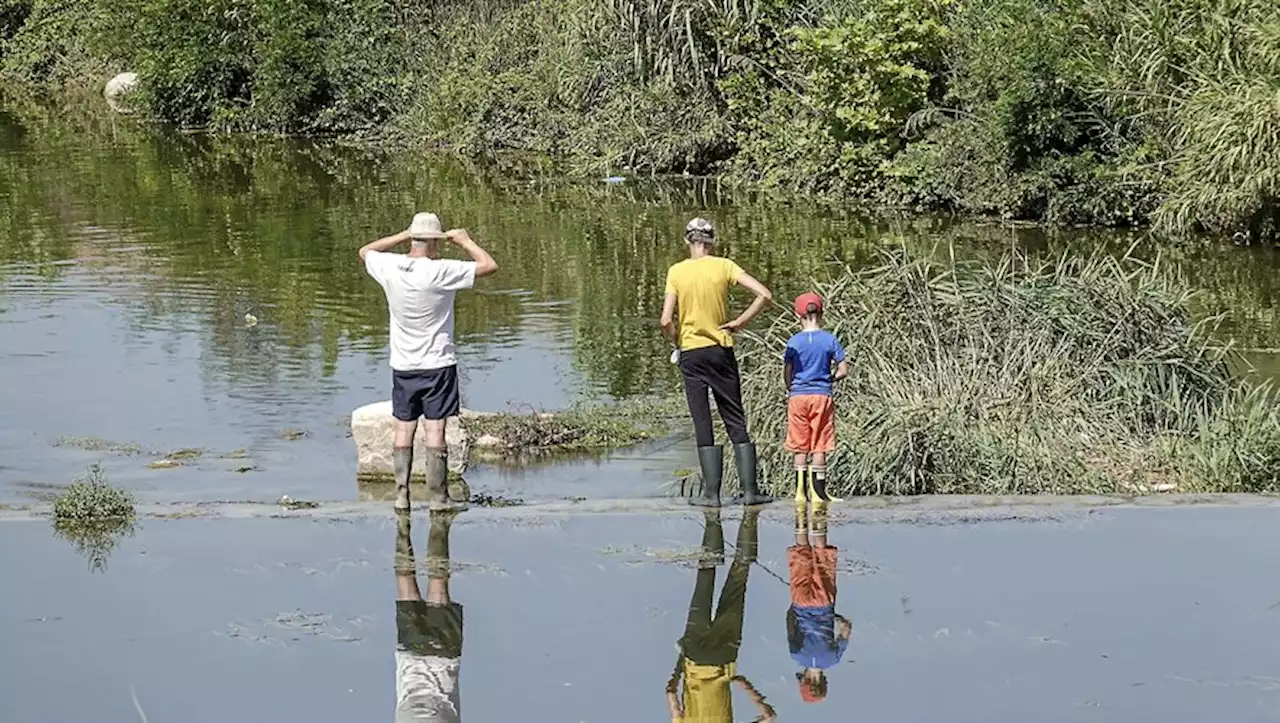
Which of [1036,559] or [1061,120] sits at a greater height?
[1061,120]

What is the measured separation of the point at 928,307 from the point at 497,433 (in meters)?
3.71

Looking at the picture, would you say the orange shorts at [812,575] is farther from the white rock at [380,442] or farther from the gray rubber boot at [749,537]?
the white rock at [380,442]

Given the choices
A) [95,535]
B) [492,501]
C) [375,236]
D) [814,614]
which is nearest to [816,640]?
[814,614]

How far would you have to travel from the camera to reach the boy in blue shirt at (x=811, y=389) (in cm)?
1134

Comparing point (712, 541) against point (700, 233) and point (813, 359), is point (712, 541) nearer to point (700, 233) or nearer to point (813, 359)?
point (813, 359)

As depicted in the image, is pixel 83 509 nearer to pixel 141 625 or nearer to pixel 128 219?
pixel 141 625

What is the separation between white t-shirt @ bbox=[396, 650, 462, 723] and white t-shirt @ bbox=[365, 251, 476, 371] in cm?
269

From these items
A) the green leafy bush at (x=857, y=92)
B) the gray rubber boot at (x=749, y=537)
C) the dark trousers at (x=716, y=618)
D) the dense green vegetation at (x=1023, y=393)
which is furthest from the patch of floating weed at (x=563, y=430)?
the green leafy bush at (x=857, y=92)

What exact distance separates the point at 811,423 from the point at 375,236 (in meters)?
19.1

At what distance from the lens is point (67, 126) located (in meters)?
50.5

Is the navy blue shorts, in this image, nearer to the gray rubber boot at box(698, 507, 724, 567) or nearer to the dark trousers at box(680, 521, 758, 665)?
the gray rubber boot at box(698, 507, 724, 567)

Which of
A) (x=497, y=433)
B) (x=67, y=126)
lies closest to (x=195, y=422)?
(x=497, y=433)

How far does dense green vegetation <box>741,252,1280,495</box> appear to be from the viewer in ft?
41.5

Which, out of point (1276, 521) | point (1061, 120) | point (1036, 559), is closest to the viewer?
point (1036, 559)
